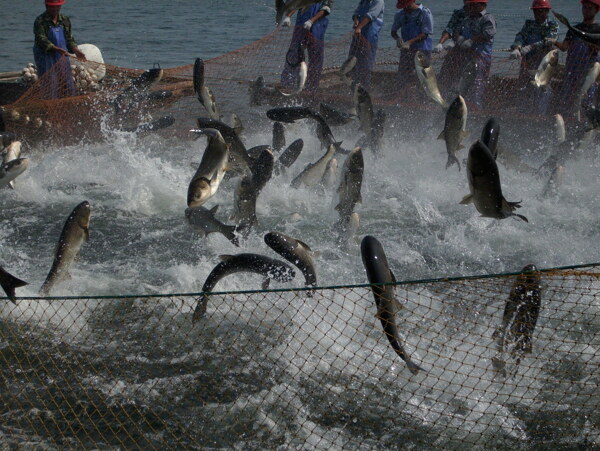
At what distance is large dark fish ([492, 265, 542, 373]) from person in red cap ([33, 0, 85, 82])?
24.6 feet

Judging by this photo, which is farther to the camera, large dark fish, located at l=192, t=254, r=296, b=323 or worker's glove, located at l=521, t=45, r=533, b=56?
worker's glove, located at l=521, t=45, r=533, b=56

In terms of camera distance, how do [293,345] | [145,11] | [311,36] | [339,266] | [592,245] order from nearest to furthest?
1. [293,345]
2. [339,266]
3. [592,245]
4. [311,36]
5. [145,11]

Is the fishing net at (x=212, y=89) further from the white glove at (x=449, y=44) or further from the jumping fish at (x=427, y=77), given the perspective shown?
the jumping fish at (x=427, y=77)

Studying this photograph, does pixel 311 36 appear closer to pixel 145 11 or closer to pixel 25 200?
pixel 25 200

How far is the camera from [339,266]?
6.49 m

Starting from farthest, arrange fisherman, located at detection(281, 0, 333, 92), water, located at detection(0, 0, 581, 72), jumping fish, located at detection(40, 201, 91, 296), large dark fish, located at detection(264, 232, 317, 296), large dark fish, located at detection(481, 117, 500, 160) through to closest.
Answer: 1. water, located at detection(0, 0, 581, 72)
2. fisherman, located at detection(281, 0, 333, 92)
3. large dark fish, located at detection(481, 117, 500, 160)
4. jumping fish, located at detection(40, 201, 91, 296)
5. large dark fish, located at detection(264, 232, 317, 296)

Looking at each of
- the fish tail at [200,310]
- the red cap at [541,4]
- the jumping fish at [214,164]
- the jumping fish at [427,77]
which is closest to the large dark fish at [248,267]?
the fish tail at [200,310]

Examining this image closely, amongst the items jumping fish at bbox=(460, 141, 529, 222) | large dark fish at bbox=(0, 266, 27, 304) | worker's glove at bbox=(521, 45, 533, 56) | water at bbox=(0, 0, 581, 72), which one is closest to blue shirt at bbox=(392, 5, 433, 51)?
worker's glove at bbox=(521, 45, 533, 56)

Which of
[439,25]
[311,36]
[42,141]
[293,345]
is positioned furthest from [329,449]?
[439,25]

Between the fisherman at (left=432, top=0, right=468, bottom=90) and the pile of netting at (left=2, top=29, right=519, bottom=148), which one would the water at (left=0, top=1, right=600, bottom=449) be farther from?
the fisherman at (left=432, top=0, right=468, bottom=90)

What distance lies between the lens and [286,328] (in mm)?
5414

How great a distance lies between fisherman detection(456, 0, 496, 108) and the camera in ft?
32.2

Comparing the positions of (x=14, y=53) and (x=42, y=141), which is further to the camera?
(x=14, y=53)

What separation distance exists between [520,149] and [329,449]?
691cm
